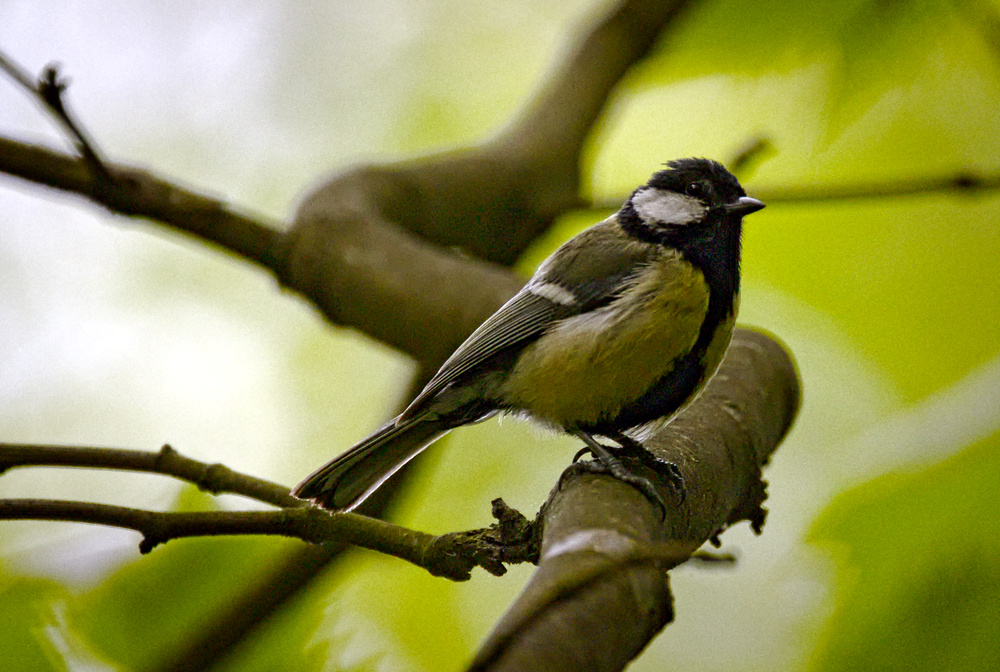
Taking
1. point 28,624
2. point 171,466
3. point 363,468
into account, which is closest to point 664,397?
point 363,468

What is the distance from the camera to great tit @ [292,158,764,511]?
85.0 inches

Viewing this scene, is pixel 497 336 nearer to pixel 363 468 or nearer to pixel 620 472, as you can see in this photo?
pixel 363 468

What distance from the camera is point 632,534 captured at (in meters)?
1.29

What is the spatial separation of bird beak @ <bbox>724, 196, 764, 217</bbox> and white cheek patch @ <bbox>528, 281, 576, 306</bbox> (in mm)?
525

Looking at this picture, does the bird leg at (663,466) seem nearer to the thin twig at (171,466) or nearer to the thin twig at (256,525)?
the thin twig at (256,525)

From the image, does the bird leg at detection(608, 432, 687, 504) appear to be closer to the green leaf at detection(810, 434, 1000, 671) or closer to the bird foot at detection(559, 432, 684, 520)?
the bird foot at detection(559, 432, 684, 520)

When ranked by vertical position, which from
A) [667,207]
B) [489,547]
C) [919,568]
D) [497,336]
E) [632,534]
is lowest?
[919,568]

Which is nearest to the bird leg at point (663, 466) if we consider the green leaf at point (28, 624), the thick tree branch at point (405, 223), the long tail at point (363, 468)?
the long tail at point (363, 468)

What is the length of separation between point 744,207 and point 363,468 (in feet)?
4.08

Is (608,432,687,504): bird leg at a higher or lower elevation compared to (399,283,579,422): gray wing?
lower

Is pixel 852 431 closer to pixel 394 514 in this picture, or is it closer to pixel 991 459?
pixel 394 514

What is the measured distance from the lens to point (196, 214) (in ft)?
10.1

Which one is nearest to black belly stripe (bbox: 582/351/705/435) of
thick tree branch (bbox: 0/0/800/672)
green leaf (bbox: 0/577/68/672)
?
thick tree branch (bbox: 0/0/800/672)

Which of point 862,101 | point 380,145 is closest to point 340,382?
point 380,145
